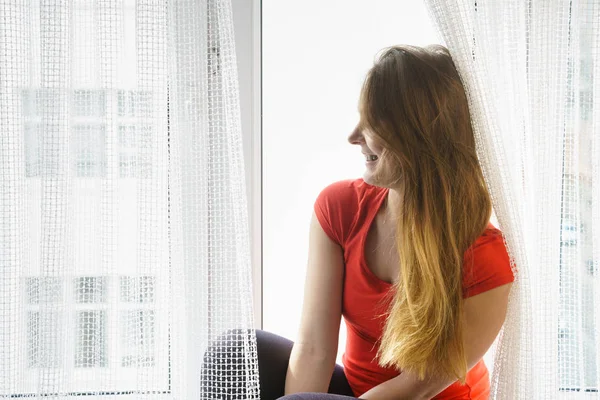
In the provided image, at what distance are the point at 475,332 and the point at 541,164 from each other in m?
0.32

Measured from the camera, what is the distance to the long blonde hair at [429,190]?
120 centimetres

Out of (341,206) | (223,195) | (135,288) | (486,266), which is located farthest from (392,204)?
(135,288)

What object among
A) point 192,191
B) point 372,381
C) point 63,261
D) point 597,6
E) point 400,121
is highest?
point 597,6

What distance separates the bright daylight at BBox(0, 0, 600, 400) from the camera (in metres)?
1.18

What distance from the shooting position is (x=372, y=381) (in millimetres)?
1380

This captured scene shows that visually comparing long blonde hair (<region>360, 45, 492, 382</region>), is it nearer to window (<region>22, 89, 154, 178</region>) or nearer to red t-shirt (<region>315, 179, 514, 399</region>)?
red t-shirt (<region>315, 179, 514, 399</region>)

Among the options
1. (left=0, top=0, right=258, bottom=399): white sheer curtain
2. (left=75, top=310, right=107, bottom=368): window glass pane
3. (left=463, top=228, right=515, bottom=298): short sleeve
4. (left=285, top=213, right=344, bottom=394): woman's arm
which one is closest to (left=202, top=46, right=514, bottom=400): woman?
(left=463, top=228, right=515, bottom=298): short sleeve

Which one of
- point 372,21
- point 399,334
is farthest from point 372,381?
point 372,21

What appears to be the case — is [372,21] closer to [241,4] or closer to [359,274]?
[241,4]

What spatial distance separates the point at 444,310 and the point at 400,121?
338 millimetres

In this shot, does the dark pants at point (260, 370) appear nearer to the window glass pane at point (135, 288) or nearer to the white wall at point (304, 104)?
the window glass pane at point (135, 288)

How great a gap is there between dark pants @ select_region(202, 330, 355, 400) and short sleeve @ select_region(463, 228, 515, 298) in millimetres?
296

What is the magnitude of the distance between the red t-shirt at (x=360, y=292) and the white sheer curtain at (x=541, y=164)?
108 mm

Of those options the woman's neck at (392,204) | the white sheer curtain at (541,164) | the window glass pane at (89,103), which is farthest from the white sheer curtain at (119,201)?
the white sheer curtain at (541,164)
